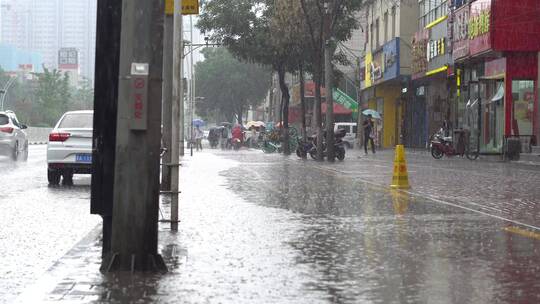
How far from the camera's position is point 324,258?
8.22 m

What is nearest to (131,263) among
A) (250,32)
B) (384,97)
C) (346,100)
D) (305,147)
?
(305,147)

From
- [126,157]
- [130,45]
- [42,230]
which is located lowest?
[42,230]

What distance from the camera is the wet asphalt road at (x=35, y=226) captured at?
7.55 metres

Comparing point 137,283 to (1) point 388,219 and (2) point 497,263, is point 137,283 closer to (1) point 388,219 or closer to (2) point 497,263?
(2) point 497,263

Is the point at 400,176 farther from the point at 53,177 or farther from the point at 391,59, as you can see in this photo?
the point at 391,59

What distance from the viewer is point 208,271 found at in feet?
24.5

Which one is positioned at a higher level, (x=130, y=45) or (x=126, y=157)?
(x=130, y=45)

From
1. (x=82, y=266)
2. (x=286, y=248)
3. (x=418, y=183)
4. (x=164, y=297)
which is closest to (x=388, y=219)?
(x=286, y=248)

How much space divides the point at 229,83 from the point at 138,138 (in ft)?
318

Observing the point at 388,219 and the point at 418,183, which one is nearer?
the point at 388,219

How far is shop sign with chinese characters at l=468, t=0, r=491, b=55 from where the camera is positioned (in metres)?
35.9

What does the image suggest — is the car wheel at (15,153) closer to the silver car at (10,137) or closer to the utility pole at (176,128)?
the silver car at (10,137)

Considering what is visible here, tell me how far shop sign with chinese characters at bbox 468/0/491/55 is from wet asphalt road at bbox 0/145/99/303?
21.3 m

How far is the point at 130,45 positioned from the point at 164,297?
2014 millimetres
